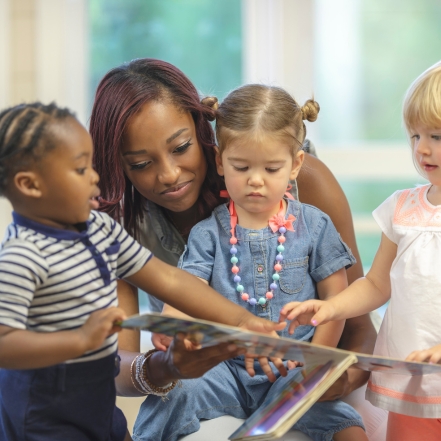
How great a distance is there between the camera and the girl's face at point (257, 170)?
1544 mm

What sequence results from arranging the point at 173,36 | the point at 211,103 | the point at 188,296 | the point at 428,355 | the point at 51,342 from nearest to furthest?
the point at 51,342 → the point at 188,296 → the point at 428,355 → the point at 211,103 → the point at 173,36

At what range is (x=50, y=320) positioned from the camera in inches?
42.5

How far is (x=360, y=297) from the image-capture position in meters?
1.57

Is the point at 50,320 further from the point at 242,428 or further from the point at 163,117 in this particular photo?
the point at 163,117

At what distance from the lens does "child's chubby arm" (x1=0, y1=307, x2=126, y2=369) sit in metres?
1.01

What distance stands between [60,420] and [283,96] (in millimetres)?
874

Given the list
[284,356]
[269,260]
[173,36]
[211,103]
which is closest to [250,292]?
[269,260]

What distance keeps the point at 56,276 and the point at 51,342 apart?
0.10 m

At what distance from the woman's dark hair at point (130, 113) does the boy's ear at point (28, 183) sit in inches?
24.1

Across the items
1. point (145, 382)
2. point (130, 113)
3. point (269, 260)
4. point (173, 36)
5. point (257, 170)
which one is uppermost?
point (173, 36)

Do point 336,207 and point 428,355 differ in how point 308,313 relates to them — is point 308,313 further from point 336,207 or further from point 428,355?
point 336,207

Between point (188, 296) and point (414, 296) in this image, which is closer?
point (188, 296)

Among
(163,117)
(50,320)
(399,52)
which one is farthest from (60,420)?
(399,52)

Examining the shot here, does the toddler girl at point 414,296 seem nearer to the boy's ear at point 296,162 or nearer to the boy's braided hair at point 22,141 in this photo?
the boy's ear at point 296,162
